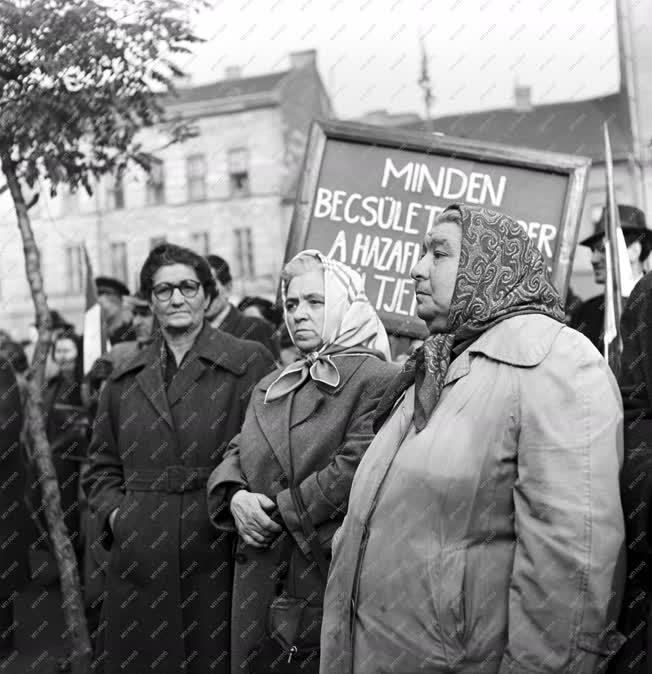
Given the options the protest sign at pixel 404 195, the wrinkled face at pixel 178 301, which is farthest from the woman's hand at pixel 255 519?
the protest sign at pixel 404 195

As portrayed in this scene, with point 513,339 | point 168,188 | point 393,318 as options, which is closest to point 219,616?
point 393,318

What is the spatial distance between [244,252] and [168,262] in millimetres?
34146

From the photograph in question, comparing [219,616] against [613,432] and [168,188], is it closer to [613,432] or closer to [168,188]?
[613,432]

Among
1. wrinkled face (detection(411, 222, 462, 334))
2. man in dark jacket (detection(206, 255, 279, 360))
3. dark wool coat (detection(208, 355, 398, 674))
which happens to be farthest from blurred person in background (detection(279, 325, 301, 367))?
wrinkled face (detection(411, 222, 462, 334))

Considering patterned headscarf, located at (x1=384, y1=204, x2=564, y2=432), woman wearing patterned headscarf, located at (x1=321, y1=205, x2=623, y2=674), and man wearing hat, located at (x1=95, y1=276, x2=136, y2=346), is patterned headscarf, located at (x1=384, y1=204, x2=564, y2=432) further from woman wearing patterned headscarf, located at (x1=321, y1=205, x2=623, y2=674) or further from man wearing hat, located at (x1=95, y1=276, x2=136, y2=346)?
man wearing hat, located at (x1=95, y1=276, x2=136, y2=346)

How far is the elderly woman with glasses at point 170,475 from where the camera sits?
3.88m

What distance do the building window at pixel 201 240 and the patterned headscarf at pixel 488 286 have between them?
3722cm

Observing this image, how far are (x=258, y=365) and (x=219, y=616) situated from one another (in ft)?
3.56

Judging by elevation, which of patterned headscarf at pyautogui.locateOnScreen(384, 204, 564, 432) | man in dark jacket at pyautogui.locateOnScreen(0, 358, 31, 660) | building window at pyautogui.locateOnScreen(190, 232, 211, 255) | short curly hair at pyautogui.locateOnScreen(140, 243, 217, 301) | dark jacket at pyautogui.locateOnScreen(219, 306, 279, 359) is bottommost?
building window at pyautogui.locateOnScreen(190, 232, 211, 255)

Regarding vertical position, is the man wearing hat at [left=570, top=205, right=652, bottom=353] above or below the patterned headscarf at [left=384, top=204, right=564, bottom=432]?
below

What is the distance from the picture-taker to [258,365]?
4176 millimetres

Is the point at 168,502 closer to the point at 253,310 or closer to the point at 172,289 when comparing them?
the point at 172,289

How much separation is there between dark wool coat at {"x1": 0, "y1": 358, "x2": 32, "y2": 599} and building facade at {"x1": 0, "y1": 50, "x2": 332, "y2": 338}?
30.9 m

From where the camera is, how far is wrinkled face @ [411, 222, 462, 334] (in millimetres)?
2514
